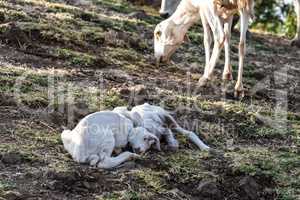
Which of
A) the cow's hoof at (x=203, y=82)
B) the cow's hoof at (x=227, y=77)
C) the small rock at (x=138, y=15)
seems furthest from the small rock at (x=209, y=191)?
the small rock at (x=138, y=15)

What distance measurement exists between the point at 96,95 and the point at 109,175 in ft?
7.81

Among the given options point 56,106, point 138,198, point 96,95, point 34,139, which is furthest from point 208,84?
point 138,198

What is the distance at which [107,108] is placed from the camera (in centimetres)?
802

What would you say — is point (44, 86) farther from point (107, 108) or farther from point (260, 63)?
point (260, 63)

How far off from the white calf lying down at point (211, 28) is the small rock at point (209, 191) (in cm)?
341

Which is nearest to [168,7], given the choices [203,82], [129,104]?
[203,82]

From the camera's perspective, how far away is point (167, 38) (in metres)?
10.6

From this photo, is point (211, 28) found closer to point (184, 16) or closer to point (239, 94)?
point (184, 16)

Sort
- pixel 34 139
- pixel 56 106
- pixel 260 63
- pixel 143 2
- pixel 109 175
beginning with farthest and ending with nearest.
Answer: pixel 143 2, pixel 260 63, pixel 56 106, pixel 34 139, pixel 109 175

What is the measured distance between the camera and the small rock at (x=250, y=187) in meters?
6.29

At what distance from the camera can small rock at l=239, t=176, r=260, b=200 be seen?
6293 millimetres

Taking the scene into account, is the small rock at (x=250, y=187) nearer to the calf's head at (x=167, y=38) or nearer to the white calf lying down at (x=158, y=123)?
the white calf lying down at (x=158, y=123)

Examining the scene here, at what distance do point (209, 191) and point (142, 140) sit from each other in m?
0.92

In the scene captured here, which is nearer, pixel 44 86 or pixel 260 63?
pixel 44 86
